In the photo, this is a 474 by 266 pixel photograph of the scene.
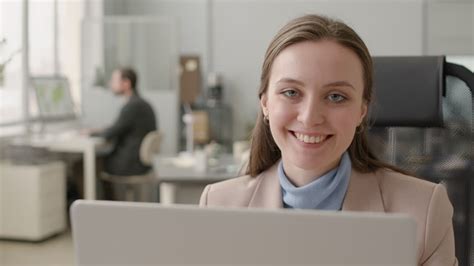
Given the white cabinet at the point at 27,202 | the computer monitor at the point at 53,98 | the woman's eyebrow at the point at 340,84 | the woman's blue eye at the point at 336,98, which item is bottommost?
the white cabinet at the point at 27,202

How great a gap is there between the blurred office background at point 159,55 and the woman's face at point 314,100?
3762mm

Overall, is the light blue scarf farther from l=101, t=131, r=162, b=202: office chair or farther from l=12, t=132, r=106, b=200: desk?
l=12, t=132, r=106, b=200: desk

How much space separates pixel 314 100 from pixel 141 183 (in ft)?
15.9

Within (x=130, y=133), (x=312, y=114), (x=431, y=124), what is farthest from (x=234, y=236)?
(x=130, y=133)

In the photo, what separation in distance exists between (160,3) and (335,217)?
805cm

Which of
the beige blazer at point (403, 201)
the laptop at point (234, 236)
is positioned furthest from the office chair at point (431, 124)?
the laptop at point (234, 236)

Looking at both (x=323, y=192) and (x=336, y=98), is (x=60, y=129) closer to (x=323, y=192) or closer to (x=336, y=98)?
(x=323, y=192)

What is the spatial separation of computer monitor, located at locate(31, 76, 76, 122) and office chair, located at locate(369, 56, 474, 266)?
15.5 feet

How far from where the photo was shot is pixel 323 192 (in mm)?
1242

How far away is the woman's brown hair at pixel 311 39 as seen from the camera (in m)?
1.18

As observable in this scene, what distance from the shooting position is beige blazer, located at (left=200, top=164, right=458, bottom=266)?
1218 millimetres

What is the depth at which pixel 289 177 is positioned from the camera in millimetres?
1301

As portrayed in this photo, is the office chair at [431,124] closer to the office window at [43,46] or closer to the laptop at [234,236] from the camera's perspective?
the laptop at [234,236]

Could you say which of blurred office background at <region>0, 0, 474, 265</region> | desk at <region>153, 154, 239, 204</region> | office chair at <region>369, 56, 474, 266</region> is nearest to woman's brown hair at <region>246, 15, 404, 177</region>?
office chair at <region>369, 56, 474, 266</region>
